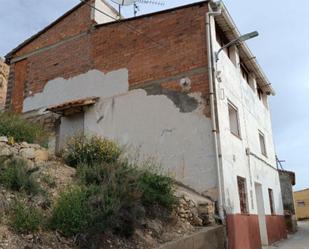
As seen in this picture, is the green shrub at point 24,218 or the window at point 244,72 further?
the window at point 244,72

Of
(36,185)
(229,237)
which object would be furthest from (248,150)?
(36,185)

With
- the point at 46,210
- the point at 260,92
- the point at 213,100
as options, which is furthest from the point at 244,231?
the point at 260,92

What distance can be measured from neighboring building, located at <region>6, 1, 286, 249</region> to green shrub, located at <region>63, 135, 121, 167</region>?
235 centimetres

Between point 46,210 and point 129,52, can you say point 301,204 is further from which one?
point 46,210

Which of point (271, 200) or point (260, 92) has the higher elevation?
point (260, 92)

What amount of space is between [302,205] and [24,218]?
140 feet

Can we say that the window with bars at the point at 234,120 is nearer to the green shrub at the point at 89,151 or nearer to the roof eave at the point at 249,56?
the roof eave at the point at 249,56

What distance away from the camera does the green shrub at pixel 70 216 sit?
6.14 metres

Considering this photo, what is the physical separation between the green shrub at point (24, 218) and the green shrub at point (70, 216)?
263mm

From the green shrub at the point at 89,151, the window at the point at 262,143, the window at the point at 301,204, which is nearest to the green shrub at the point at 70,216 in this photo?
the green shrub at the point at 89,151

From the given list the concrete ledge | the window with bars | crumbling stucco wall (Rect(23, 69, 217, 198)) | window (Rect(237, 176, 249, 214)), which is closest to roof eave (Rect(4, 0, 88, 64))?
crumbling stucco wall (Rect(23, 69, 217, 198))

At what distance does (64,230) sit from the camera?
614 cm

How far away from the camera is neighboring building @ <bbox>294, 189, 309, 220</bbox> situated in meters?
43.0

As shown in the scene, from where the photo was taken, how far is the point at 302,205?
4366 centimetres
